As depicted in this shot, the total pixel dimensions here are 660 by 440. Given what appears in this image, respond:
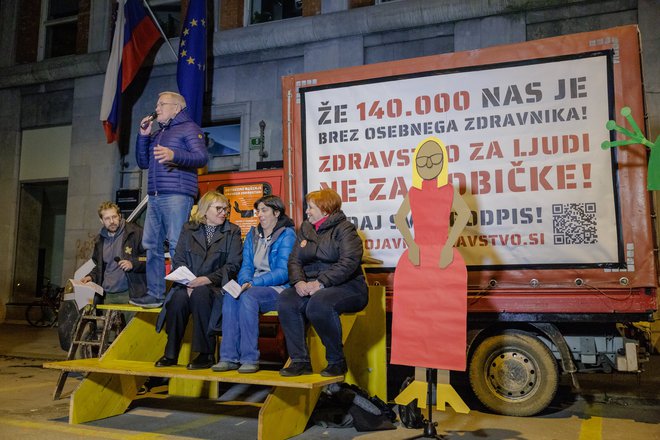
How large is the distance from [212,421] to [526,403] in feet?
10.6

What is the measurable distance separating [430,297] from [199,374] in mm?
2130

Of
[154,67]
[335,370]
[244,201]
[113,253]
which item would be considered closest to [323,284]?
[335,370]

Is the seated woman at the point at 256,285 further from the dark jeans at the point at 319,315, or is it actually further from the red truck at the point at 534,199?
the red truck at the point at 534,199

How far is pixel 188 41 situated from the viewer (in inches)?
540

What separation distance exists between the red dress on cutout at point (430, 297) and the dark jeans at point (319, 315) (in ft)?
1.52

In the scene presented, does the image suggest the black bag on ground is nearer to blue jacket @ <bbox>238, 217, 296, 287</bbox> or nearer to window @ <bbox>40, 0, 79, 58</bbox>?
blue jacket @ <bbox>238, 217, 296, 287</bbox>

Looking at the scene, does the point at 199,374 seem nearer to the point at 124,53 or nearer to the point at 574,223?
the point at 574,223

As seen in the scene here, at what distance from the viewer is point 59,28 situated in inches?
681

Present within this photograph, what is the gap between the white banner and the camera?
18.9 feet

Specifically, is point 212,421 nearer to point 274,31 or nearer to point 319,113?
point 319,113

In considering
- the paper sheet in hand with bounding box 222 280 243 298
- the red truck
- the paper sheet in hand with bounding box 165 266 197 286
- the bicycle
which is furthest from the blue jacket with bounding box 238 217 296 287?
the bicycle

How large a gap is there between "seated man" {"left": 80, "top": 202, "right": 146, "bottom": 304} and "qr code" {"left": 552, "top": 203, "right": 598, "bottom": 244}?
4.85 metres

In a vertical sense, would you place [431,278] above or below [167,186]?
below

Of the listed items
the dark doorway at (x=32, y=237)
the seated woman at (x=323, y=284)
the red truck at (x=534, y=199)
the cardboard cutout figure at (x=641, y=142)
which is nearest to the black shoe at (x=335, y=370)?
the seated woman at (x=323, y=284)
